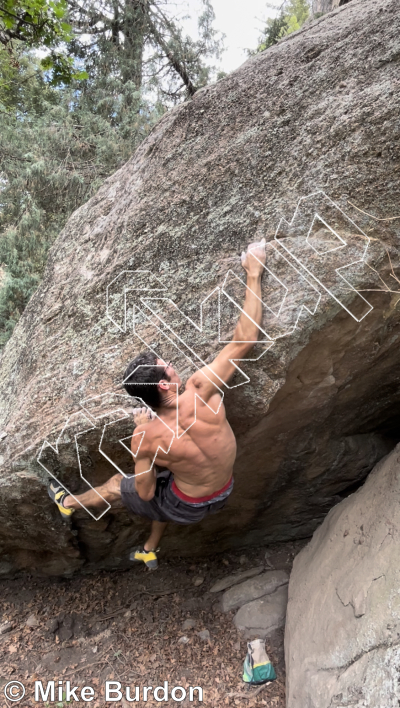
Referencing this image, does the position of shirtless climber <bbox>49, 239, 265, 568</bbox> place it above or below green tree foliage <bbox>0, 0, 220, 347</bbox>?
below

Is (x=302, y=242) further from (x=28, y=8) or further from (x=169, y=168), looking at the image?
(x=28, y=8)

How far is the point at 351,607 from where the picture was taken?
8.18 feet

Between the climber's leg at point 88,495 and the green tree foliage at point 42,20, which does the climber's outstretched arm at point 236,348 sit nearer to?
the climber's leg at point 88,495

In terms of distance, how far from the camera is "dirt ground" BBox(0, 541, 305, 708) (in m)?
3.35

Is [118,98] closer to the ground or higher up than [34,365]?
higher up

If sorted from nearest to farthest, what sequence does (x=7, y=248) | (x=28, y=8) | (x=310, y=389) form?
(x=310, y=389) < (x=28, y=8) < (x=7, y=248)

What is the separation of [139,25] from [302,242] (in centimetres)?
841

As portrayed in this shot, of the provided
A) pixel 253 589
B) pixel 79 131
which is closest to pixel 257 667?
pixel 253 589

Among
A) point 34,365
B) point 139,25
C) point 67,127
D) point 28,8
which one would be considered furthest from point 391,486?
point 139,25

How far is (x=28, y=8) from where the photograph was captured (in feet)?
11.1

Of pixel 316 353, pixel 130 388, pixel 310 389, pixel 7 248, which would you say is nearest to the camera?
pixel 130 388

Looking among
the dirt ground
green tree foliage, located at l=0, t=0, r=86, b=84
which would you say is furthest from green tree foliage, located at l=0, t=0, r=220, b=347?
the dirt ground
